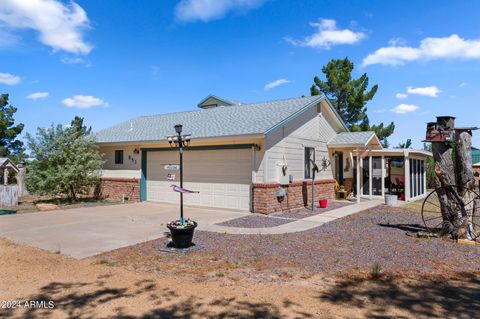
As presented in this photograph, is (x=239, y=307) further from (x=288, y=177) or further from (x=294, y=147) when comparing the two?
(x=294, y=147)

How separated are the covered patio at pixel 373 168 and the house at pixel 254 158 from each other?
0.05 m

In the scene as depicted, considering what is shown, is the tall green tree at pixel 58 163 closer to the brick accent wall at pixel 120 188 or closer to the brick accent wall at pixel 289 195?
the brick accent wall at pixel 120 188

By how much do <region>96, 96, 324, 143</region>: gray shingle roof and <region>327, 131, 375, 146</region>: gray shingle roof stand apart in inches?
97.3

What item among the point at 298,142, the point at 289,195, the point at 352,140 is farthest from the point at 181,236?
the point at 352,140

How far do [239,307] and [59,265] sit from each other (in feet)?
12.3

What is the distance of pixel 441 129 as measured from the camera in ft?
27.6

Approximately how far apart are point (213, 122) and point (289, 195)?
4.99 meters

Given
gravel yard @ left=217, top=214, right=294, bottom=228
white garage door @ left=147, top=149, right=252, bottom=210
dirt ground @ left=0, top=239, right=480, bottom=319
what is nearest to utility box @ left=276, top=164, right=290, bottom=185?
white garage door @ left=147, top=149, right=252, bottom=210

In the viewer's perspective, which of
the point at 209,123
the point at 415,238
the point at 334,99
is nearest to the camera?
the point at 415,238

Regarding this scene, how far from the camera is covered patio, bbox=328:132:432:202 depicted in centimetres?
1612

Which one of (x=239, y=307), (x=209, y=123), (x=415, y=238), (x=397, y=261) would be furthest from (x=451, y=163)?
(x=209, y=123)

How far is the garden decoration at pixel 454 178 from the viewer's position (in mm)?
8094

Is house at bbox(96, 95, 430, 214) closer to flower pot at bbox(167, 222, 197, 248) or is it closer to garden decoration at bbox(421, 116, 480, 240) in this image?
flower pot at bbox(167, 222, 197, 248)

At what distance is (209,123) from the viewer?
1559 centimetres
